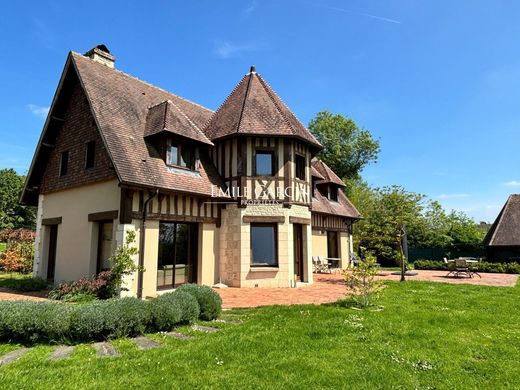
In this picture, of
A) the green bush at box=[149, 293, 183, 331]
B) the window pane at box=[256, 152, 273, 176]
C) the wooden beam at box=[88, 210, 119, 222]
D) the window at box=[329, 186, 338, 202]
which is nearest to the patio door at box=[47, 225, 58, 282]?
the wooden beam at box=[88, 210, 119, 222]

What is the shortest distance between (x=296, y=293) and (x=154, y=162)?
652cm

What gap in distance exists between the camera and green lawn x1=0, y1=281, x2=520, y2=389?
4.31 metres

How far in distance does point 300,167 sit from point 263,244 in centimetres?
369

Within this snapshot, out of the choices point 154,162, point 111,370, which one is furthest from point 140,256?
point 111,370

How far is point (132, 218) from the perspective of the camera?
34.1 ft

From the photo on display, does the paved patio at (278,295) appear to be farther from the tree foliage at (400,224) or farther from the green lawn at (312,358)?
the tree foliage at (400,224)

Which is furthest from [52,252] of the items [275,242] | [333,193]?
[333,193]

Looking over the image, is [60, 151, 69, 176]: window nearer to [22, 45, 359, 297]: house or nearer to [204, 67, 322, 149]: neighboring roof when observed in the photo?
[22, 45, 359, 297]: house

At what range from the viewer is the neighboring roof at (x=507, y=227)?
24156 millimetres

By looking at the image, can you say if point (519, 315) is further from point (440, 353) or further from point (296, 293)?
point (296, 293)

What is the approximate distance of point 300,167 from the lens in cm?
1473

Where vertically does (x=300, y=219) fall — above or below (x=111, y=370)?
above

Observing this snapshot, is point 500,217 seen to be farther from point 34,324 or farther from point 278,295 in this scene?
point 34,324

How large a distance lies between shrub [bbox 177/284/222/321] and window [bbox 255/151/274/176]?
22.3 ft
